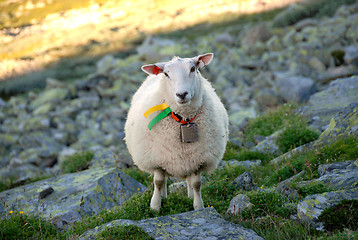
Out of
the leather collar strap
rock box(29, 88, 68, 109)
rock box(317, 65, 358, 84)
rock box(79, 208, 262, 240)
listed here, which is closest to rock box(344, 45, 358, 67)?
rock box(317, 65, 358, 84)

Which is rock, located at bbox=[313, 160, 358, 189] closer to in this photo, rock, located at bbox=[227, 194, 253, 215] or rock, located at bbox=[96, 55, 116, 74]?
rock, located at bbox=[227, 194, 253, 215]

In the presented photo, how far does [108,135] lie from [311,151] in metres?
10.8

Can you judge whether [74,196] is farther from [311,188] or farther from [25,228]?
[311,188]

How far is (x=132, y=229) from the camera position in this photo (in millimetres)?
3875

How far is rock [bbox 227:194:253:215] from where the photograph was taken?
454cm

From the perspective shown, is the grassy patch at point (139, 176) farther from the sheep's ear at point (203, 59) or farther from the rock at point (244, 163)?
the sheep's ear at point (203, 59)

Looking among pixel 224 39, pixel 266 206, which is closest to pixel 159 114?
pixel 266 206

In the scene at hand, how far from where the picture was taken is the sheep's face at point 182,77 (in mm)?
4496

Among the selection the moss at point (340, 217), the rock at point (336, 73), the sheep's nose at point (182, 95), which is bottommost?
the rock at point (336, 73)

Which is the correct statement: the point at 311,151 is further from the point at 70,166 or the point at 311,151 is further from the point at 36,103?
the point at 36,103

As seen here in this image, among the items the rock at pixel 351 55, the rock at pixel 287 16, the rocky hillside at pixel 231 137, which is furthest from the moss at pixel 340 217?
the rock at pixel 287 16

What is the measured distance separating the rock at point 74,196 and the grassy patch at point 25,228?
0.20 metres

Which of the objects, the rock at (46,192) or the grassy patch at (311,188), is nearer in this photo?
the grassy patch at (311,188)

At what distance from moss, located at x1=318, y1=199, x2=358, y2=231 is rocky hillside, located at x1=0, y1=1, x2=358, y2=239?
4cm
